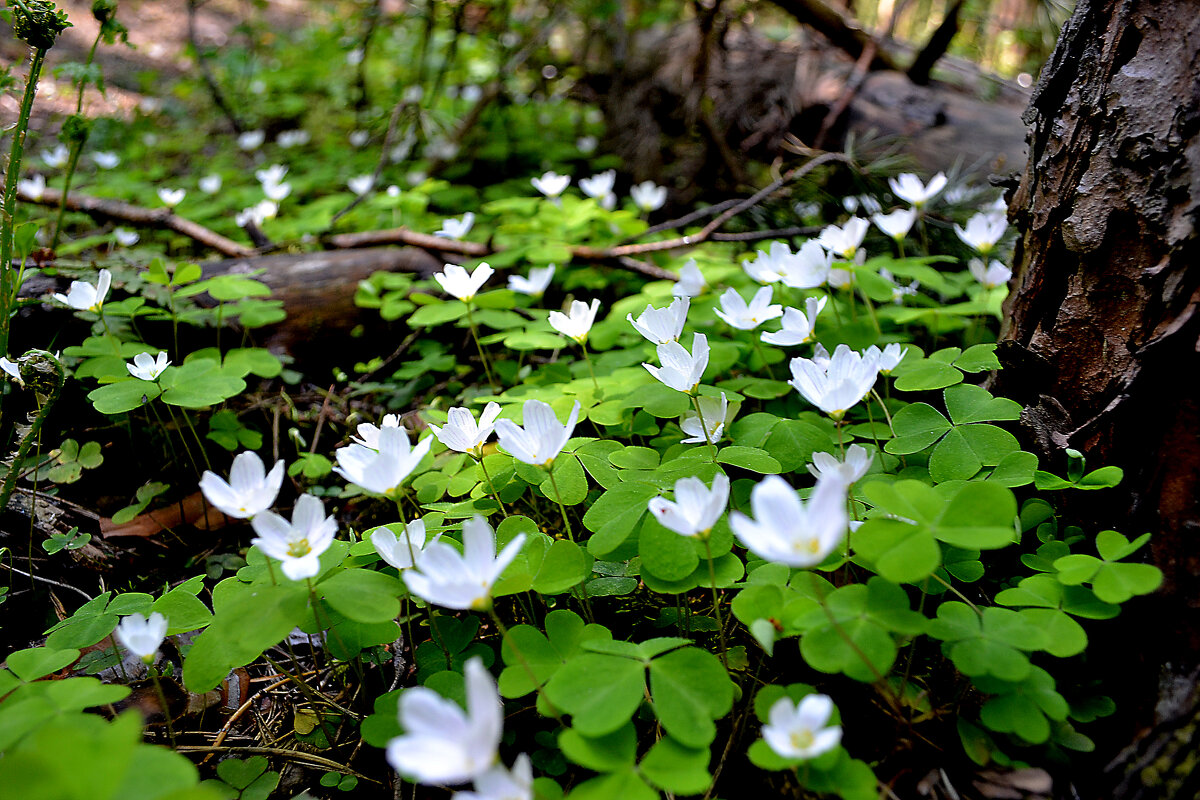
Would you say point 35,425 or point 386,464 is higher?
point 386,464

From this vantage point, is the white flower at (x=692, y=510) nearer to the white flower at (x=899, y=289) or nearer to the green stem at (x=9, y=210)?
the white flower at (x=899, y=289)

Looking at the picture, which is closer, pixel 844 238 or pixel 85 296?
pixel 85 296

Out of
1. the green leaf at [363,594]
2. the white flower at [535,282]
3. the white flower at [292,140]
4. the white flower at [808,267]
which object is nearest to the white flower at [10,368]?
the green leaf at [363,594]

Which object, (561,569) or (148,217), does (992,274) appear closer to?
(561,569)

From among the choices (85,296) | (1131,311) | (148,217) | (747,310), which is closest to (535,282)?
(747,310)

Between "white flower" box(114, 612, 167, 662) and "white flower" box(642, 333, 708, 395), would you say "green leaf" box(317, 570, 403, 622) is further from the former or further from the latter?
"white flower" box(642, 333, 708, 395)

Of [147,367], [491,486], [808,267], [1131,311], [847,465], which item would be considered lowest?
[147,367]

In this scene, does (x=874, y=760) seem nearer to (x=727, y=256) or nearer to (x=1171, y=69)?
(x=1171, y=69)

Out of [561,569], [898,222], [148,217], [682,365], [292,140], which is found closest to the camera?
[561,569]
